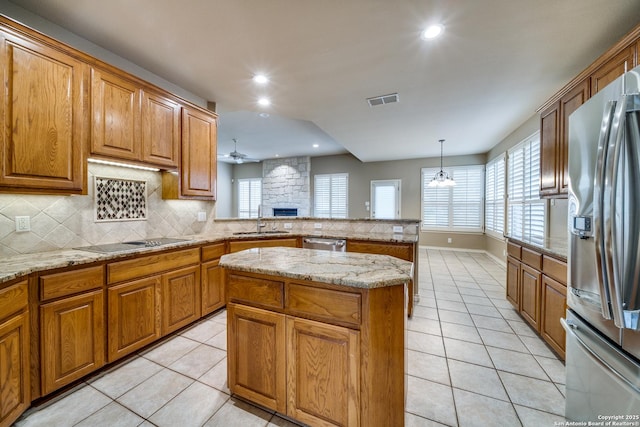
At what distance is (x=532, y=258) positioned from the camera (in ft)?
7.68

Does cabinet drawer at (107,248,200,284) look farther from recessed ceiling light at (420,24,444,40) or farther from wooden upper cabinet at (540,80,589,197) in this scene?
wooden upper cabinet at (540,80,589,197)

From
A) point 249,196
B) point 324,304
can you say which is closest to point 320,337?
point 324,304

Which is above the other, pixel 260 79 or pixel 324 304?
pixel 260 79

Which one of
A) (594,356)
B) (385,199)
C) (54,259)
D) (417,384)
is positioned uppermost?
(385,199)

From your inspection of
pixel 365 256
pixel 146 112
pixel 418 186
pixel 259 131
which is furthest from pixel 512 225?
pixel 146 112

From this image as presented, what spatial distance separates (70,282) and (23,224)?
693mm

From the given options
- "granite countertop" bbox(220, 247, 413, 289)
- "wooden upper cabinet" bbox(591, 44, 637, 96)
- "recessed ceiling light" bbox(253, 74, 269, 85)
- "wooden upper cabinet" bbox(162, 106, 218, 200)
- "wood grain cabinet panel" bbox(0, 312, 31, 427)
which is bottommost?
"wood grain cabinet panel" bbox(0, 312, 31, 427)

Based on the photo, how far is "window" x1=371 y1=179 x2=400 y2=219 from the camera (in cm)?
724

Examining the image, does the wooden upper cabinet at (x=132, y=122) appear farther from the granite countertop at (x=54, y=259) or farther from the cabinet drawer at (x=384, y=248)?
the cabinet drawer at (x=384, y=248)

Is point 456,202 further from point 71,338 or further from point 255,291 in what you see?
point 71,338

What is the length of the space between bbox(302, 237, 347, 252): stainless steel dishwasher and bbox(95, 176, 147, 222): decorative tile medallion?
1.88m

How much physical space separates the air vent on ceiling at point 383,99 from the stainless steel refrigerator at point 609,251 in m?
2.17

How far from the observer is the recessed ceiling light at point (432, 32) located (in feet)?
6.21

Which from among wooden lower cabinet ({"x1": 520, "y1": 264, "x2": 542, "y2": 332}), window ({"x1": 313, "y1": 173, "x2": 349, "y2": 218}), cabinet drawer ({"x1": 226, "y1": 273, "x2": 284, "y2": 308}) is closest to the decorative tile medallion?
cabinet drawer ({"x1": 226, "y1": 273, "x2": 284, "y2": 308})
